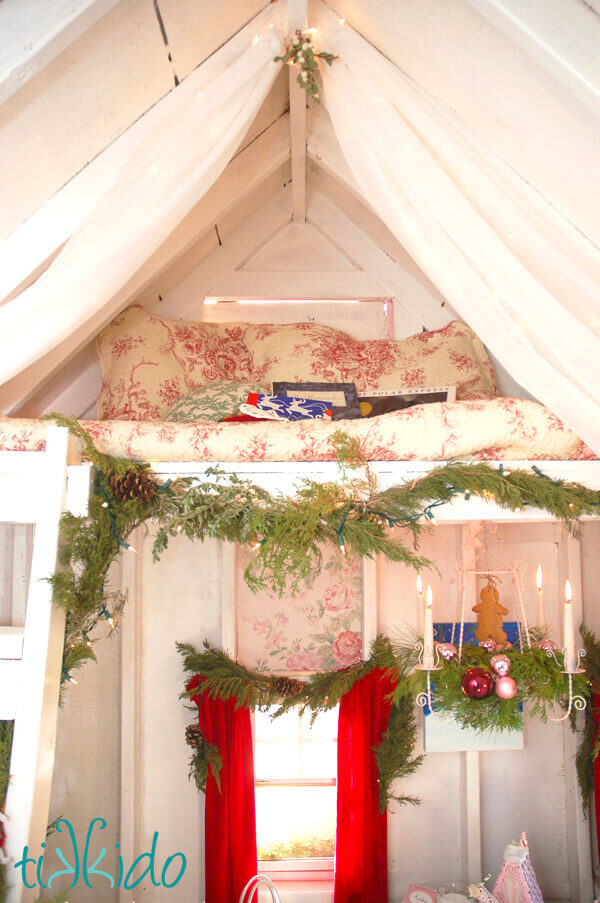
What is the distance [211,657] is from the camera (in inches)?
104

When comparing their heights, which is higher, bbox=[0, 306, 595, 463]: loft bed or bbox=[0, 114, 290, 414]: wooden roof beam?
bbox=[0, 114, 290, 414]: wooden roof beam

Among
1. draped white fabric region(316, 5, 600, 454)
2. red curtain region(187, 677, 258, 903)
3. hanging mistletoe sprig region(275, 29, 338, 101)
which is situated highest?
hanging mistletoe sprig region(275, 29, 338, 101)

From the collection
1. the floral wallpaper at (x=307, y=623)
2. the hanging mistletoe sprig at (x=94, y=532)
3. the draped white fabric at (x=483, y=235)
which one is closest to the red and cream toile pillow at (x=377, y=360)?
the floral wallpaper at (x=307, y=623)

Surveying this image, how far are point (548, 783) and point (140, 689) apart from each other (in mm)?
1701

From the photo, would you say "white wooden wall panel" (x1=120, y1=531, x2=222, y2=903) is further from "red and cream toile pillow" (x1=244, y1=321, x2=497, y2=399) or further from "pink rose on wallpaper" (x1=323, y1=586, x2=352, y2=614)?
"red and cream toile pillow" (x1=244, y1=321, x2=497, y2=399)

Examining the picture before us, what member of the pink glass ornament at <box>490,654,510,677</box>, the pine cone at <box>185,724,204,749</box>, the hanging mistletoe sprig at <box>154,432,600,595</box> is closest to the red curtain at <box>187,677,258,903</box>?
the pine cone at <box>185,724,204,749</box>

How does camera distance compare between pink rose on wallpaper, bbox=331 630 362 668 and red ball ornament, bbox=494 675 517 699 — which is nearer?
red ball ornament, bbox=494 675 517 699

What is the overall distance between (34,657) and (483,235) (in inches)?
55.4

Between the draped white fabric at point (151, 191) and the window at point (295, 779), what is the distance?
192 centimetres

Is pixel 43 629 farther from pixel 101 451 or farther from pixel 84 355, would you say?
pixel 84 355

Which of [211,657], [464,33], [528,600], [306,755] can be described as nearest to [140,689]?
[211,657]

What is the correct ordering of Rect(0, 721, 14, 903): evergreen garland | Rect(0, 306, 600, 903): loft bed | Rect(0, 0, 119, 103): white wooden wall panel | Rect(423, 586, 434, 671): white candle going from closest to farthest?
Rect(0, 0, 119, 103): white wooden wall panel
Rect(0, 721, 14, 903): evergreen garland
Rect(0, 306, 600, 903): loft bed
Rect(423, 586, 434, 671): white candle

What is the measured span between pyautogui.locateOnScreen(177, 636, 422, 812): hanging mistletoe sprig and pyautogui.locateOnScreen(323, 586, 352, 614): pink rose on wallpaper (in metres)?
0.20

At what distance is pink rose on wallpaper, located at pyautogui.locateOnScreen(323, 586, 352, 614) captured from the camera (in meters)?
2.79
